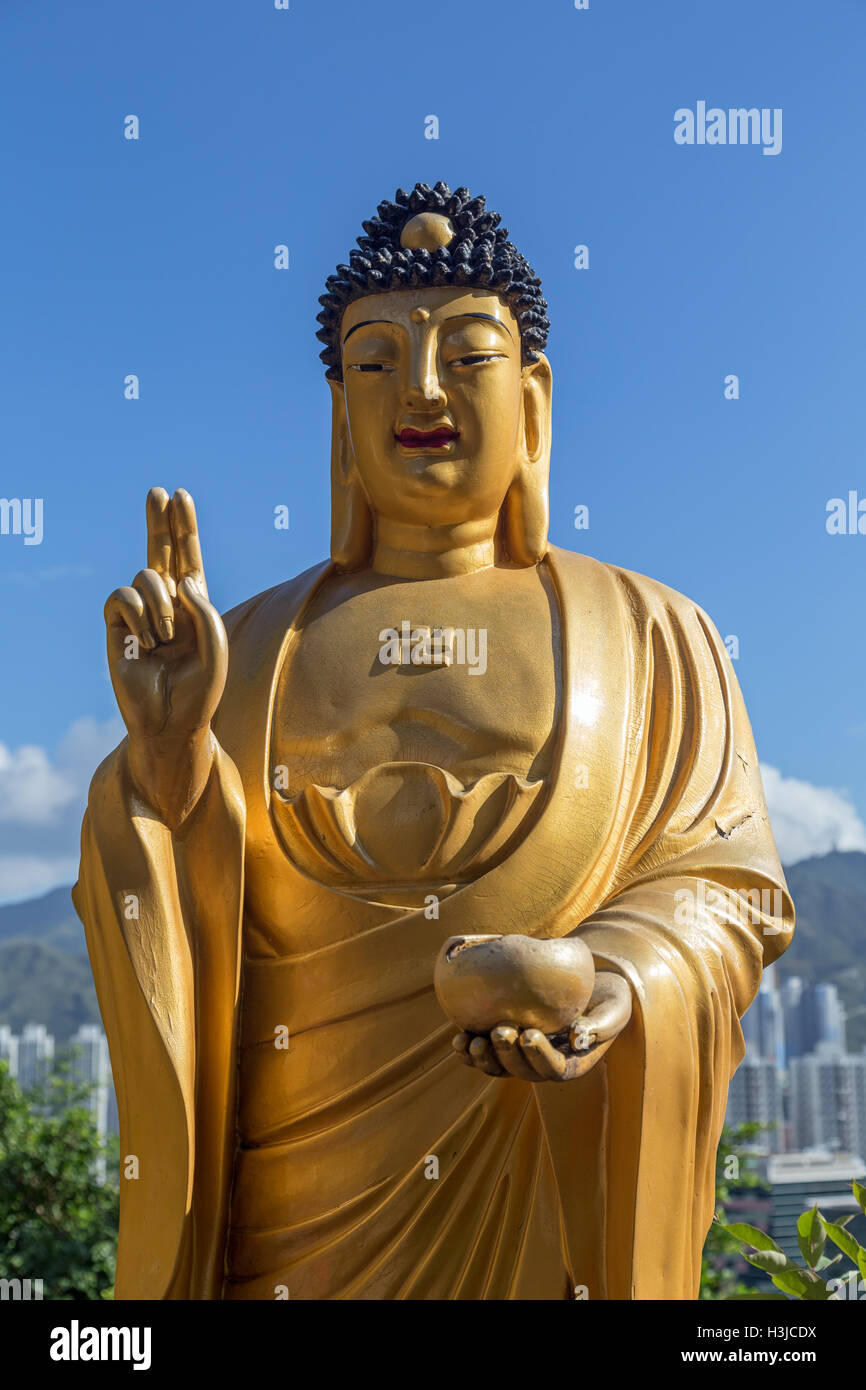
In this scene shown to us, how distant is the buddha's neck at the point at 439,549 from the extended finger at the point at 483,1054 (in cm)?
181

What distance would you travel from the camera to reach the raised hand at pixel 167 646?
3.73 m

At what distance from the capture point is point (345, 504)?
16.0 ft

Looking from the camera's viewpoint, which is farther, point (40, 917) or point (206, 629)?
point (40, 917)

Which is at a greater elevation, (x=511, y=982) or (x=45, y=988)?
(x=45, y=988)

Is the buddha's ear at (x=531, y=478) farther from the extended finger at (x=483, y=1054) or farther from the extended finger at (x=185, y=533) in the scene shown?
the extended finger at (x=483, y=1054)

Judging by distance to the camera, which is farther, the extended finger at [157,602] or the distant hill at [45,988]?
the distant hill at [45,988]

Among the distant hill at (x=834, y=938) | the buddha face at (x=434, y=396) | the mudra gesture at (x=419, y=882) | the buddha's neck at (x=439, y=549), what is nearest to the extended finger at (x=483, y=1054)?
the mudra gesture at (x=419, y=882)

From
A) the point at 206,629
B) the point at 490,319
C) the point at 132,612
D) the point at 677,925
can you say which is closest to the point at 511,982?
the point at 677,925

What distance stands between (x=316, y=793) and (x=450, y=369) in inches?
51.7

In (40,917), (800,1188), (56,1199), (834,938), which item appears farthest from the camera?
(40,917)

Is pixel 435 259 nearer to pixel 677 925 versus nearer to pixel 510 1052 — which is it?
pixel 677 925

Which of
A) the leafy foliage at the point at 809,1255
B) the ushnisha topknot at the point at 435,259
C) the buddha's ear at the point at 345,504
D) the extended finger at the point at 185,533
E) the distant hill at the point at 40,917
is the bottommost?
the leafy foliage at the point at 809,1255

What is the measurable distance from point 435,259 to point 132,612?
157cm

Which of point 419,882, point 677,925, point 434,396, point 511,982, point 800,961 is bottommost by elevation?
point 511,982
